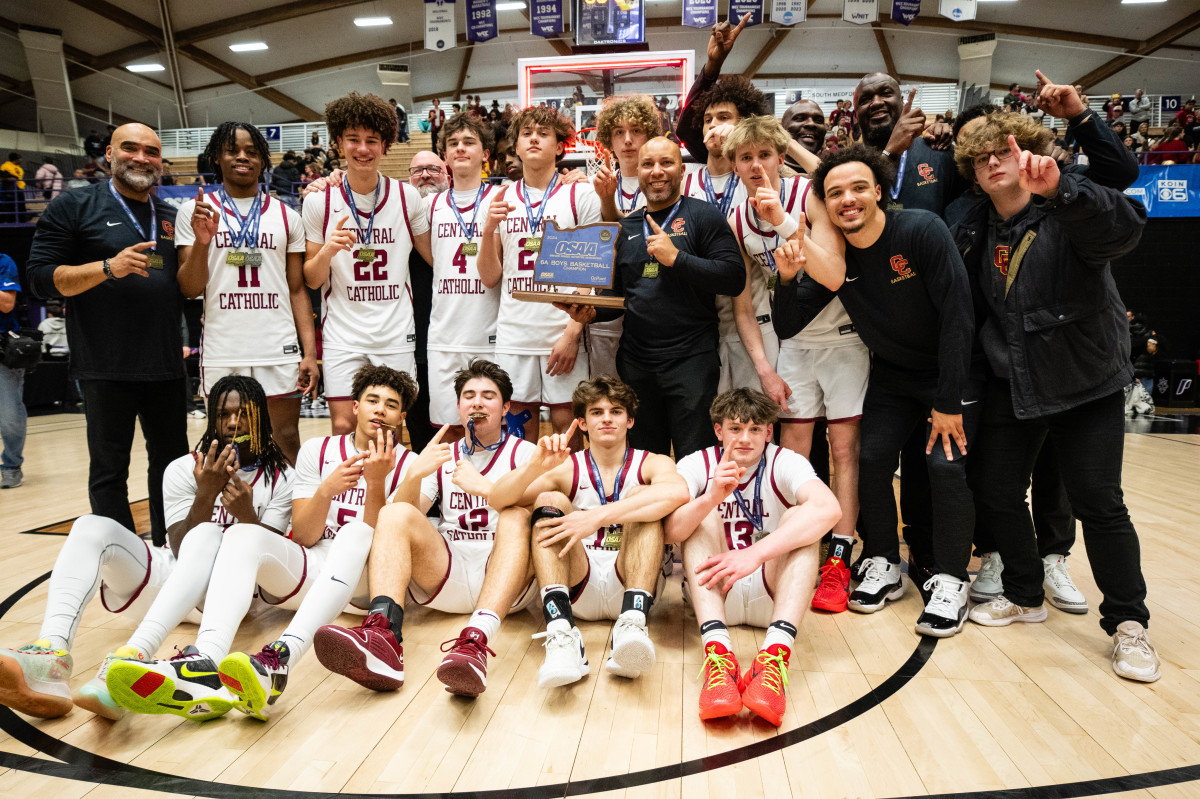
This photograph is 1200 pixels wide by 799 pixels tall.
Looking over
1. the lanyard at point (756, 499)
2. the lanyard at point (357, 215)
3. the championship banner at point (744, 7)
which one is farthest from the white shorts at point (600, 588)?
the championship banner at point (744, 7)

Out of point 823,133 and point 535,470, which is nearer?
point 535,470

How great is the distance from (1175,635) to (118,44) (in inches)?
911

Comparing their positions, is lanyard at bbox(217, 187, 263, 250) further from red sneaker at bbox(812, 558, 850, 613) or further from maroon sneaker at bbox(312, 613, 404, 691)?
red sneaker at bbox(812, 558, 850, 613)

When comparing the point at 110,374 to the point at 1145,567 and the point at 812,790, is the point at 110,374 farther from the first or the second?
the point at 1145,567

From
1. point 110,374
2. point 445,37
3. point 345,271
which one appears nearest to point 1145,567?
point 345,271

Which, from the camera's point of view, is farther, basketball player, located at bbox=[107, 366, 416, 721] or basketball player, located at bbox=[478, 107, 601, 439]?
basketball player, located at bbox=[478, 107, 601, 439]

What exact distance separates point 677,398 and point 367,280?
1783mm

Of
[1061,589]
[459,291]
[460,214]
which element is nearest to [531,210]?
[460,214]

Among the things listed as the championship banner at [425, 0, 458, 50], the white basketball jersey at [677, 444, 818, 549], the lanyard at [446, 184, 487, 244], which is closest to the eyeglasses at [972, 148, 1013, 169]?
the white basketball jersey at [677, 444, 818, 549]

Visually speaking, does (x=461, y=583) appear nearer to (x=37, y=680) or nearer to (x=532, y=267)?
(x=37, y=680)

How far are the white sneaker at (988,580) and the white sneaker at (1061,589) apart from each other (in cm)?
21

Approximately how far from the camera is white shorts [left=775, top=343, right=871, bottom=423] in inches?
144

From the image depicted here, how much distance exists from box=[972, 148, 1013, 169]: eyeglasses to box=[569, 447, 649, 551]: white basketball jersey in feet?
5.97

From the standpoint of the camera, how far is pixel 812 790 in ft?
6.86
